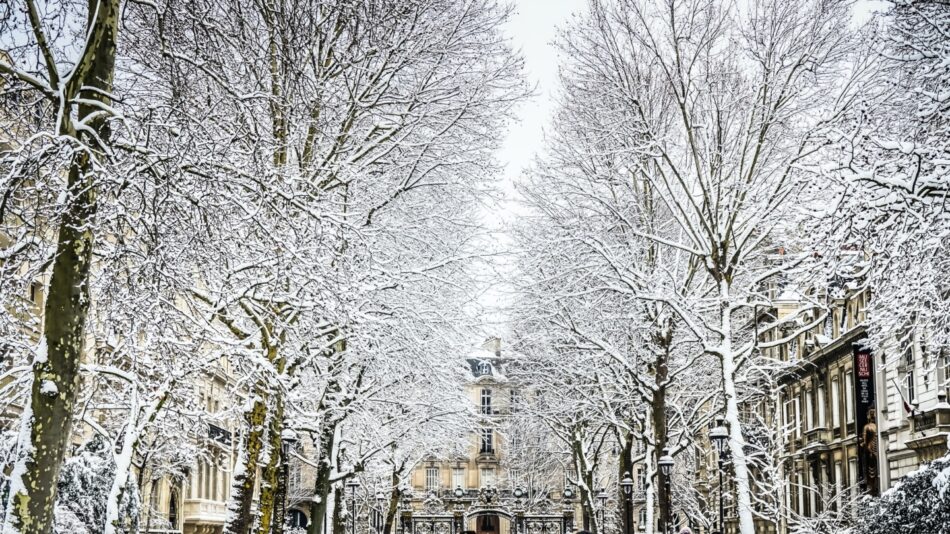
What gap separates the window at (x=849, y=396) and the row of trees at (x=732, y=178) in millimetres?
11080

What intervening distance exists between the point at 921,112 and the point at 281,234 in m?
7.50

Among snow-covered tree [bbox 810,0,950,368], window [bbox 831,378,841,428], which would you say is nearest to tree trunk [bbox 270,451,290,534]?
snow-covered tree [bbox 810,0,950,368]

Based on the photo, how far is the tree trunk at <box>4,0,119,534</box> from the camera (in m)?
8.77

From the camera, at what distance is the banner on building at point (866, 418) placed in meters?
37.1

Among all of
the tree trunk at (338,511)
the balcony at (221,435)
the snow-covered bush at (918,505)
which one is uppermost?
the balcony at (221,435)

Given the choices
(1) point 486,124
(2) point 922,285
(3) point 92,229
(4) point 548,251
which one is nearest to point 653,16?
(1) point 486,124

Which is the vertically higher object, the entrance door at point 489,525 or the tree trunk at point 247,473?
the tree trunk at point 247,473

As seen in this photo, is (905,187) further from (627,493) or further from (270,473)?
(627,493)

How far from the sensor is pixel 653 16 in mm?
22109

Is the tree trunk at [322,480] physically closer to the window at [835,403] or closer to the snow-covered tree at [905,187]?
the snow-covered tree at [905,187]

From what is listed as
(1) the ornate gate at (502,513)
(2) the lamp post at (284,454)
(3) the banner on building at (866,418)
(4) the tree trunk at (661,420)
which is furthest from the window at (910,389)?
(1) the ornate gate at (502,513)

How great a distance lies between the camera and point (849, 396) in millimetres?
41938

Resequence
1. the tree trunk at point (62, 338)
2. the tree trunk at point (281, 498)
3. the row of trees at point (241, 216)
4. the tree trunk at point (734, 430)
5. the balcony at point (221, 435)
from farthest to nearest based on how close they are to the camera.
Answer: the balcony at point (221, 435) < the tree trunk at point (281, 498) < the tree trunk at point (734, 430) < the row of trees at point (241, 216) < the tree trunk at point (62, 338)

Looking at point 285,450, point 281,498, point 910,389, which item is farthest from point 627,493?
point 285,450
